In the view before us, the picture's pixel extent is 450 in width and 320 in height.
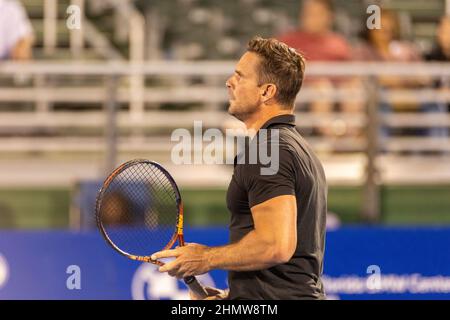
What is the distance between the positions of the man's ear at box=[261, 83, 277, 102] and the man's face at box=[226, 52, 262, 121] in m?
0.02

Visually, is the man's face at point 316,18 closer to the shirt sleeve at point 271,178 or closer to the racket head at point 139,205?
the racket head at point 139,205

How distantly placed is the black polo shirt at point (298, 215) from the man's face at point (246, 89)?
0.35 feet

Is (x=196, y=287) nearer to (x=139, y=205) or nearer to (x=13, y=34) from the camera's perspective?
(x=139, y=205)

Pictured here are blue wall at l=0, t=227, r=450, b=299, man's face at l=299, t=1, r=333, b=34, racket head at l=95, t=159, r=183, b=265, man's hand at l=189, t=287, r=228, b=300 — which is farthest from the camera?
man's face at l=299, t=1, r=333, b=34

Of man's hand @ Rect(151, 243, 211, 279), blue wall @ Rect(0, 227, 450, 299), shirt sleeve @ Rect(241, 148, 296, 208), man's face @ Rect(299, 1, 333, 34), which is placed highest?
man's face @ Rect(299, 1, 333, 34)

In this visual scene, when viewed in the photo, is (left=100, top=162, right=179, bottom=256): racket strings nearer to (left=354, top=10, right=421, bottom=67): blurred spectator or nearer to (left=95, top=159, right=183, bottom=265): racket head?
(left=95, top=159, right=183, bottom=265): racket head

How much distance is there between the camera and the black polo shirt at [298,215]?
182 inches

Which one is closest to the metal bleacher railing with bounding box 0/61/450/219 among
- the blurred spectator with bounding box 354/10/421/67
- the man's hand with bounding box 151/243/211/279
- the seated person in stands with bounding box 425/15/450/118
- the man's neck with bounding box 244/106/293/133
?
the seated person in stands with bounding box 425/15/450/118

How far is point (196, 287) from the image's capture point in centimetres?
496

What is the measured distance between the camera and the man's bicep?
445 centimetres

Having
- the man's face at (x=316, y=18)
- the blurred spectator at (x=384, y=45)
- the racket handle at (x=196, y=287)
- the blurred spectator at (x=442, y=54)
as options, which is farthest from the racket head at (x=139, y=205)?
the blurred spectator at (x=442, y=54)

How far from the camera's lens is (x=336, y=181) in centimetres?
963

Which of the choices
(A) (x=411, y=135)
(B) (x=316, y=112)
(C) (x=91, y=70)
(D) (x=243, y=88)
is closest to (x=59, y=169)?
(C) (x=91, y=70)
